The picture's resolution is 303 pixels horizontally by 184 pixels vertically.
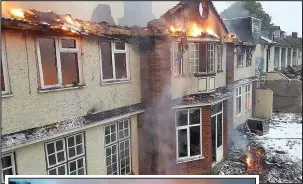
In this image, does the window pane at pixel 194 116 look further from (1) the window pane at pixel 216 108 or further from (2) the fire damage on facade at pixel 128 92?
(1) the window pane at pixel 216 108

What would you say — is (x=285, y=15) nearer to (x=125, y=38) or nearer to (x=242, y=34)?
(x=242, y=34)

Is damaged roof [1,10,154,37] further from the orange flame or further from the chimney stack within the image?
the chimney stack

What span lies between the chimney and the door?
66cm

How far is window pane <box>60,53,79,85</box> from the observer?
1859 mm

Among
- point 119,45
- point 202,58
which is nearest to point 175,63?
Answer: point 202,58

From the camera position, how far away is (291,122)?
239 cm

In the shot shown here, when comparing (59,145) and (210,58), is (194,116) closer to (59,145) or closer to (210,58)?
(210,58)

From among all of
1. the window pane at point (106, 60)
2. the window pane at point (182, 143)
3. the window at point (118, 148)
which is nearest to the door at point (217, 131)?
the window pane at point (182, 143)

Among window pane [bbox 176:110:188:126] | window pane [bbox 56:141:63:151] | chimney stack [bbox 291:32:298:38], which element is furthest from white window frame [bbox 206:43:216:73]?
window pane [bbox 56:141:63:151]

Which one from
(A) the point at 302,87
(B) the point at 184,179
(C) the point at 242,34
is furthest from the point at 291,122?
Result: (B) the point at 184,179

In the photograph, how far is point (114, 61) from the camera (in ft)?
6.86

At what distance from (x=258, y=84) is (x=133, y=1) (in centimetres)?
132

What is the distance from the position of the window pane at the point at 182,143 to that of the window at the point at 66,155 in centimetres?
85

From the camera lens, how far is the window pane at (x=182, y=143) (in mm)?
2348
